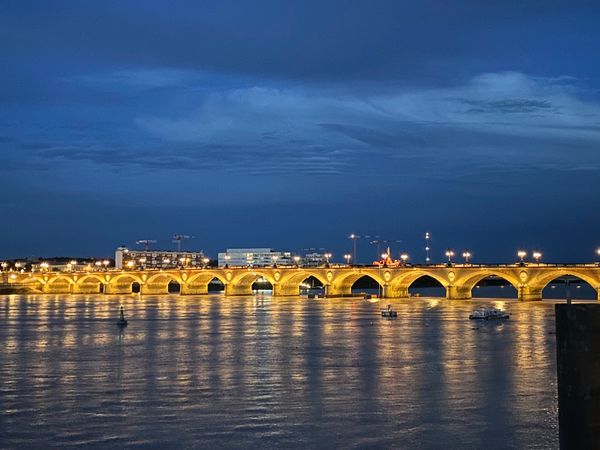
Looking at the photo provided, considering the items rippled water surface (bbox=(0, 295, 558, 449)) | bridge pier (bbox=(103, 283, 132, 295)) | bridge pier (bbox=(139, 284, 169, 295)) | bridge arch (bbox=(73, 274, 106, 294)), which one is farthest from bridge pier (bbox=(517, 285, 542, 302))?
bridge arch (bbox=(73, 274, 106, 294))

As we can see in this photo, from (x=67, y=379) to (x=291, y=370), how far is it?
8802 millimetres

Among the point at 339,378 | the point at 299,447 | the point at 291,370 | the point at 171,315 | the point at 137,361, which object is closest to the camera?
the point at 299,447

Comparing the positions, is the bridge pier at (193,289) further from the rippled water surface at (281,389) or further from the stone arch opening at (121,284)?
the rippled water surface at (281,389)

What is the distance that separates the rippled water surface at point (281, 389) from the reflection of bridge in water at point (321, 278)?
4913cm

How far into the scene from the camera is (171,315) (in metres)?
82.6

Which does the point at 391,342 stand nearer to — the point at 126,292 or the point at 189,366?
the point at 189,366

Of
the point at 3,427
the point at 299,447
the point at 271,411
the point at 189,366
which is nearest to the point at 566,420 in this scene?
the point at 299,447

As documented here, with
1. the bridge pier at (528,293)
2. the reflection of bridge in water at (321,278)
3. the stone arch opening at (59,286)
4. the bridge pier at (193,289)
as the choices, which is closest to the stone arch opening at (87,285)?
the reflection of bridge in water at (321,278)

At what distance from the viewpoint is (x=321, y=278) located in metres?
132

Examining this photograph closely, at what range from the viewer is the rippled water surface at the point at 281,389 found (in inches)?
878

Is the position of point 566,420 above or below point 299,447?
above

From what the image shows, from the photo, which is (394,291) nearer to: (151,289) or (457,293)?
(457,293)

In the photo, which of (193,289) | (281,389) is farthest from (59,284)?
(281,389)

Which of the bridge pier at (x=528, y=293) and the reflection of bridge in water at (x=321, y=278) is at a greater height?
the reflection of bridge in water at (x=321, y=278)
